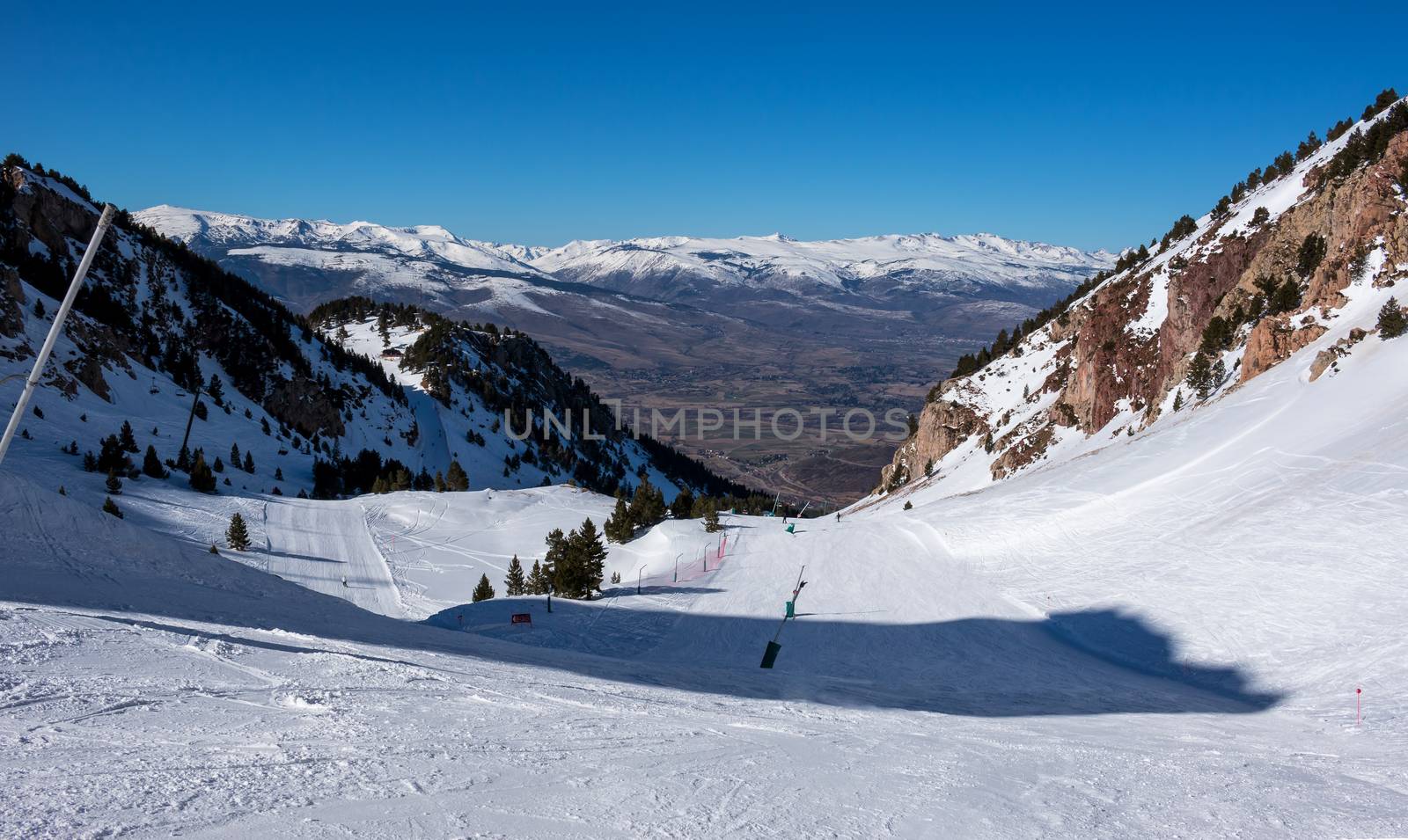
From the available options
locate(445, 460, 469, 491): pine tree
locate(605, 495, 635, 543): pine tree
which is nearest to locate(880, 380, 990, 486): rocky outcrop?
locate(445, 460, 469, 491): pine tree

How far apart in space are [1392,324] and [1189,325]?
81.9 feet

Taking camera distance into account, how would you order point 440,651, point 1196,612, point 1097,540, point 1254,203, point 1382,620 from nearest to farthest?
point 440,651 < point 1382,620 < point 1196,612 < point 1097,540 < point 1254,203

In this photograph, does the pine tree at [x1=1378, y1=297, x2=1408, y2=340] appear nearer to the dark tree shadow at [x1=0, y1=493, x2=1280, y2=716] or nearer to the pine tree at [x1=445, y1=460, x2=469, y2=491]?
the dark tree shadow at [x1=0, y1=493, x2=1280, y2=716]

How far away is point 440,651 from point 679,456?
460 ft

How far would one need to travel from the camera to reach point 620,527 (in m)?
44.1

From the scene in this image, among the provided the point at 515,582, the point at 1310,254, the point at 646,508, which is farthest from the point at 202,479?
the point at 1310,254

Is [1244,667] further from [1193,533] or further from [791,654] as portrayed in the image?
[791,654]

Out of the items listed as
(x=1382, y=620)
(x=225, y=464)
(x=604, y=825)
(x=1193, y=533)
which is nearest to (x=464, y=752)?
(x=604, y=825)

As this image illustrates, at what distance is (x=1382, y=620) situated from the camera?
19656 mm

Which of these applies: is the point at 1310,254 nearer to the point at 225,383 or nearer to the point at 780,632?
the point at 780,632

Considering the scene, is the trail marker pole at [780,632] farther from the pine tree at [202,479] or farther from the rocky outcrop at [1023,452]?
the rocky outcrop at [1023,452]

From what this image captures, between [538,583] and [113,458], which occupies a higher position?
[113,458]

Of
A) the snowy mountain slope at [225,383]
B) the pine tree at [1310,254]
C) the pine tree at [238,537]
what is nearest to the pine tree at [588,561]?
the pine tree at [238,537]

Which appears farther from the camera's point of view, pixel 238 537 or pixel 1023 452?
pixel 1023 452
